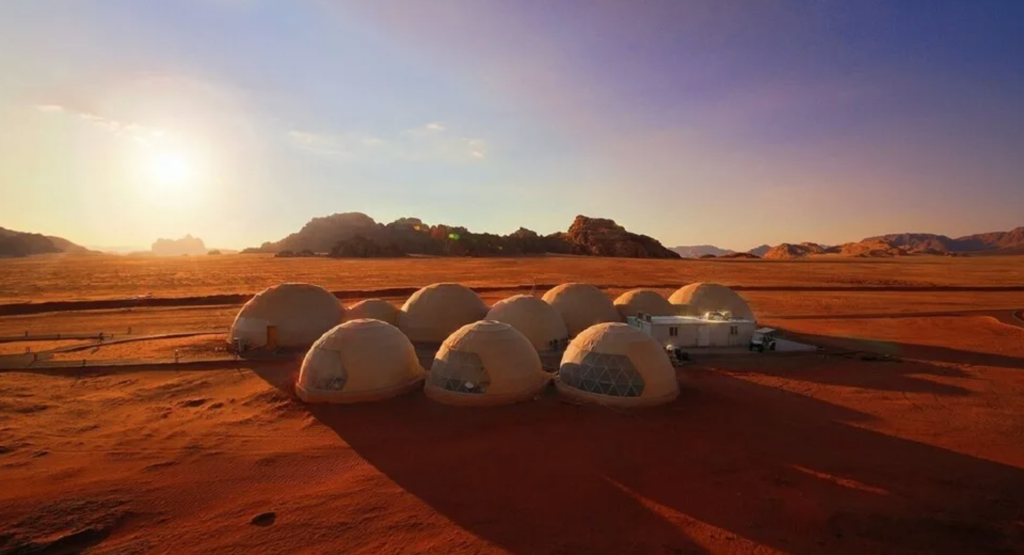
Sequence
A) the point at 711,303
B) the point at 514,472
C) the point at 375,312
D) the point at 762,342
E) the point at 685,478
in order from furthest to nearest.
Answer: the point at 711,303 → the point at 375,312 → the point at 762,342 → the point at 514,472 → the point at 685,478

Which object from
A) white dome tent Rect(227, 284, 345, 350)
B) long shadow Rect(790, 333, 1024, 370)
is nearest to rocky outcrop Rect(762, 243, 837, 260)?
long shadow Rect(790, 333, 1024, 370)

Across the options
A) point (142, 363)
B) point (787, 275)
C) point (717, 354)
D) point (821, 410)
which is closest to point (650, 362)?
point (821, 410)

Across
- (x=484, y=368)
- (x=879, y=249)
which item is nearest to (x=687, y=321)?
(x=484, y=368)

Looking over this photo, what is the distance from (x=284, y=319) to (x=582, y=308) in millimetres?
16141

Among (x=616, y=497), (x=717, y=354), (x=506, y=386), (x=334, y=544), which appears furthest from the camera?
(x=717, y=354)

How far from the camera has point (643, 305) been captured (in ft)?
99.4

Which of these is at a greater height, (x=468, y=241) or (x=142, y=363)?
(x=468, y=241)

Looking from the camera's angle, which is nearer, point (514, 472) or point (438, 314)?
point (514, 472)

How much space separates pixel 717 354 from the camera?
25562 millimetres

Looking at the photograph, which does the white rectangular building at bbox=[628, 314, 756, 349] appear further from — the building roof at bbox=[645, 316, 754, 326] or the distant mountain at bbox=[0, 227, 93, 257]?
the distant mountain at bbox=[0, 227, 93, 257]

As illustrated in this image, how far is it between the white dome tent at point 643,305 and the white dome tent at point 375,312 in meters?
13.4

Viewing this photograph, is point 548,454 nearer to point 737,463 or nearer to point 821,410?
point 737,463

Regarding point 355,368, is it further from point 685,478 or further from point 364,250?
point 364,250

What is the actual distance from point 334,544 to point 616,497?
636 cm
